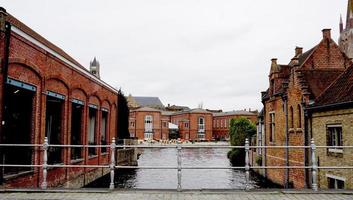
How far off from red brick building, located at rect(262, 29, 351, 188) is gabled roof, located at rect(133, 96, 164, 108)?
84421 millimetres

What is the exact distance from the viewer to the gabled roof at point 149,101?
10678 centimetres

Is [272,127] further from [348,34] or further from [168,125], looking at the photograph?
[348,34]

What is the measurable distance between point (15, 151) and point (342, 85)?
504 inches

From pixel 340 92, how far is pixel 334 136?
181cm

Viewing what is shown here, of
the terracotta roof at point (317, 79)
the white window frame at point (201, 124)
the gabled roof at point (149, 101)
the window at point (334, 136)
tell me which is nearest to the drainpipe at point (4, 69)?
the window at point (334, 136)

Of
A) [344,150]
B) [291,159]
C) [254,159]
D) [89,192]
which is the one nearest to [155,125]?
[254,159]

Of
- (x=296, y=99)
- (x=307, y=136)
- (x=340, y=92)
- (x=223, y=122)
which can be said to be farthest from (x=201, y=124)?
(x=340, y=92)

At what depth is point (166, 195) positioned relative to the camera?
6980 millimetres

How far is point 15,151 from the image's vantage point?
1059cm

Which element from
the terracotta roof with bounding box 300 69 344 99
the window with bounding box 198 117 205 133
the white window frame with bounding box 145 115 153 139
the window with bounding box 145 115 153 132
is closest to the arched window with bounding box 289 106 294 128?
the terracotta roof with bounding box 300 69 344 99

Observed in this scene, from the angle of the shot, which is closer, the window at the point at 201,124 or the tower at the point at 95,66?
the tower at the point at 95,66

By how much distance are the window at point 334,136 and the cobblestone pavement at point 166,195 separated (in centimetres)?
719

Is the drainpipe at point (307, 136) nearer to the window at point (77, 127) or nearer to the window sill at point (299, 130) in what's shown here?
the window sill at point (299, 130)

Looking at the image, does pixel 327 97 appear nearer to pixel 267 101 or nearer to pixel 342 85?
pixel 342 85
